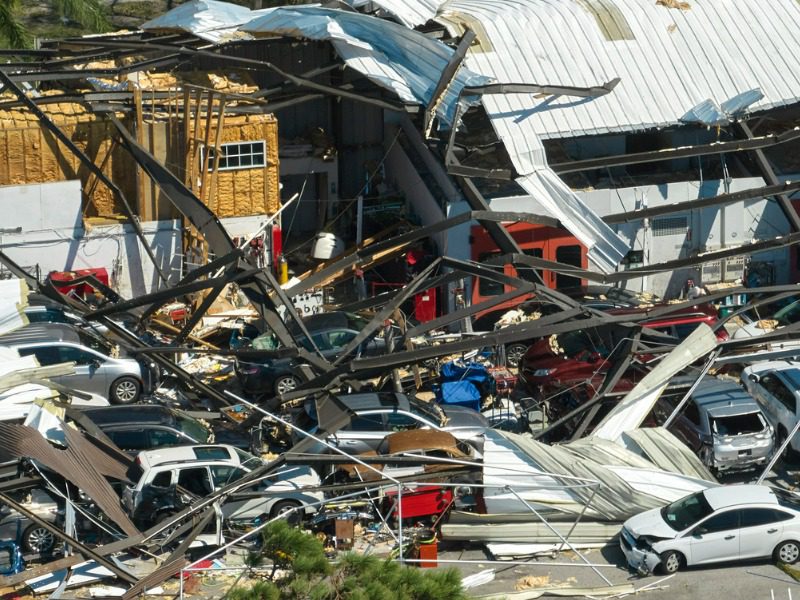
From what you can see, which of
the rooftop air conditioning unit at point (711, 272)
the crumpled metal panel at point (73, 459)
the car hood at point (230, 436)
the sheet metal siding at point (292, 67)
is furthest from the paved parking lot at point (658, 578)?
the sheet metal siding at point (292, 67)

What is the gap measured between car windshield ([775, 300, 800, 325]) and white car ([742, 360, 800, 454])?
12.9 ft

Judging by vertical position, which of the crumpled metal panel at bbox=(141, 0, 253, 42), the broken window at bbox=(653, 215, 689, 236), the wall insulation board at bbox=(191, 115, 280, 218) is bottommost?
the broken window at bbox=(653, 215, 689, 236)

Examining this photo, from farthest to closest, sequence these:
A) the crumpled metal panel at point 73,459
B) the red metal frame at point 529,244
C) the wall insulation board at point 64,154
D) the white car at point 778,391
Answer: the wall insulation board at point 64,154 → the red metal frame at point 529,244 → the white car at point 778,391 → the crumpled metal panel at point 73,459

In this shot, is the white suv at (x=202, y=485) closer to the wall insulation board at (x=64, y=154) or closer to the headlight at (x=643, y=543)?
the headlight at (x=643, y=543)

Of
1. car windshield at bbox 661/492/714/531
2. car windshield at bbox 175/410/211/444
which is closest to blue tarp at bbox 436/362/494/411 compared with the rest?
car windshield at bbox 175/410/211/444

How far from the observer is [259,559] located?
13.6 metres

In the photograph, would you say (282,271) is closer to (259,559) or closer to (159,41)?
(159,41)

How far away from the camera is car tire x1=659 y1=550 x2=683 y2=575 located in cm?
2005

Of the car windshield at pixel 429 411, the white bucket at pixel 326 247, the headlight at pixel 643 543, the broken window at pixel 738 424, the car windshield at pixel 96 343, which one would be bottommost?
the headlight at pixel 643 543

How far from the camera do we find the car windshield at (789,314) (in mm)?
29656

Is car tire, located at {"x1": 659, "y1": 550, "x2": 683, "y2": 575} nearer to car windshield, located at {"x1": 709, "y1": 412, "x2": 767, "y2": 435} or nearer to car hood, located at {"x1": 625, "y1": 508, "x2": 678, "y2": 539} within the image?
car hood, located at {"x1": 625, "y1": 508, "x2": 678, "y2": 539}

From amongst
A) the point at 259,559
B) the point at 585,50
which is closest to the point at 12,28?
the point at 585,50

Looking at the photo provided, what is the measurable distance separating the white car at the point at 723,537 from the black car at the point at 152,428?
25.9 feet

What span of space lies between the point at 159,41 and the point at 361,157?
6.43 metres
